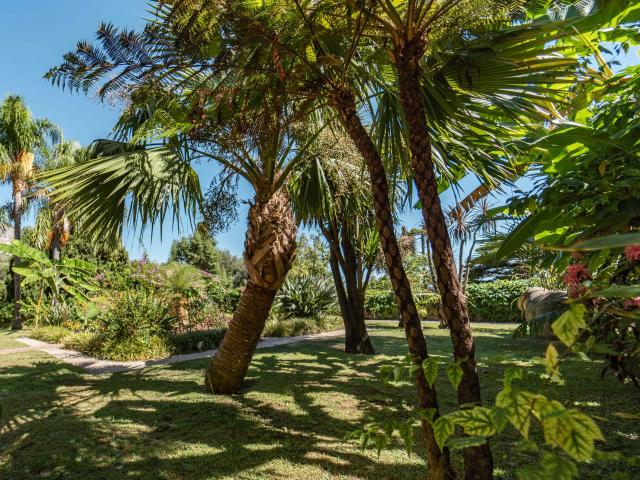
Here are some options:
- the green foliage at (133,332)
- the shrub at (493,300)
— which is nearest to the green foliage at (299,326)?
the green foliage at (133,332)

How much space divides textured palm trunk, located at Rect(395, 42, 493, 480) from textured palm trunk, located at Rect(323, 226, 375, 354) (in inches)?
229

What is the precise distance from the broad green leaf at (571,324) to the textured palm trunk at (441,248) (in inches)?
65.1

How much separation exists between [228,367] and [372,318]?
52.6ft

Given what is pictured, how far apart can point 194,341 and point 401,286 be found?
8.51 m

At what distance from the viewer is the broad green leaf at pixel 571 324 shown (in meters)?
0.76

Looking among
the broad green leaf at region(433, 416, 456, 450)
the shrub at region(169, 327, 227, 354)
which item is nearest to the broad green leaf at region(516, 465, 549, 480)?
the broad green leaf at region(433, 416, 456, 450)

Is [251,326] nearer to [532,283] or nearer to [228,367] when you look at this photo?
[228,367]

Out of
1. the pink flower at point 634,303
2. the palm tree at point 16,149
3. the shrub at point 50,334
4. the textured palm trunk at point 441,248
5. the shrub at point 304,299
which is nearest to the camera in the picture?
the pink flower at point 634,303

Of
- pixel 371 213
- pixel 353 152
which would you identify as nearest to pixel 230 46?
pixel 353 152

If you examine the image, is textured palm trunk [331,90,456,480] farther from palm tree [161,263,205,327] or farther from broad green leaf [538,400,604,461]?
palm tree [161,263,205,327]

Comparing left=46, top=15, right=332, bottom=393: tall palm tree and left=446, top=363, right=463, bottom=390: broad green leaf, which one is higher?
left=46, top=15, right=332, bottom=393: tall palm tree

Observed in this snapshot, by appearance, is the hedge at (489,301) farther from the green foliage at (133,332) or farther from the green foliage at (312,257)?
the green foliage at (133,332)

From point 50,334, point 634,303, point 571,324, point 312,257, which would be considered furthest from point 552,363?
point 312,257

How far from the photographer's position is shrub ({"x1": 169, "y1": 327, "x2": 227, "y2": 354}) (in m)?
9.56
